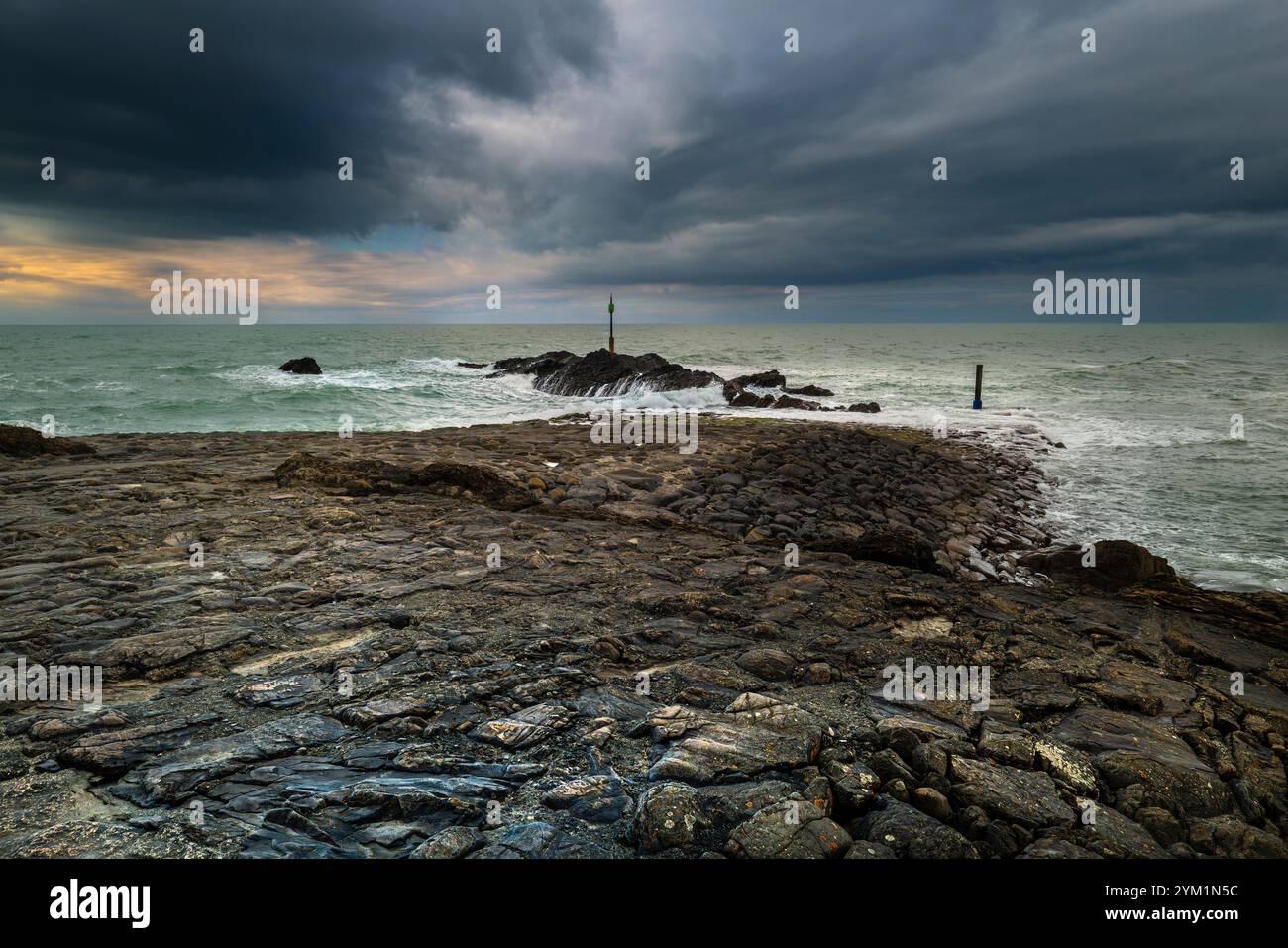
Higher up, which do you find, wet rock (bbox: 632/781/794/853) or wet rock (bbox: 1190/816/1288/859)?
wet rock (bbox: 632/781/794/853)

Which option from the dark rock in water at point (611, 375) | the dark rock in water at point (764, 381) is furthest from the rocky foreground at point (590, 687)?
the dark rock in water at point (764, 381)

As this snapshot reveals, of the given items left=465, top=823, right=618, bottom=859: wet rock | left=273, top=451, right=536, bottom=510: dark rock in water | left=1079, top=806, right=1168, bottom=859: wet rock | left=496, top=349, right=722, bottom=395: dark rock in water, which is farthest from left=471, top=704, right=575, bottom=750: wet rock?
left=496, top=349, right=722, bottom=395: dark rock in water

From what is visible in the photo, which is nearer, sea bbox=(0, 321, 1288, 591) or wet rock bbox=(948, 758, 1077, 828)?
wet rock bbox=(948, 758, 1077, 828)

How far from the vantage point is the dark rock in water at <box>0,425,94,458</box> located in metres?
11.3

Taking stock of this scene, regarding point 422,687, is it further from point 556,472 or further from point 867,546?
point 556,472

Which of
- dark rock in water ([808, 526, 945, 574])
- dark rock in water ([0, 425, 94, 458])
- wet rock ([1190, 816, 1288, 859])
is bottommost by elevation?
wet rock ([1190, 816, 1288, 859])

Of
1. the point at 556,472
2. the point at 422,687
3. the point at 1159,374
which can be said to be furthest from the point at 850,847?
the point at 1159,374

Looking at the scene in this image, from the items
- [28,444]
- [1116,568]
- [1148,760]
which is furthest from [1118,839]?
[28,444]
